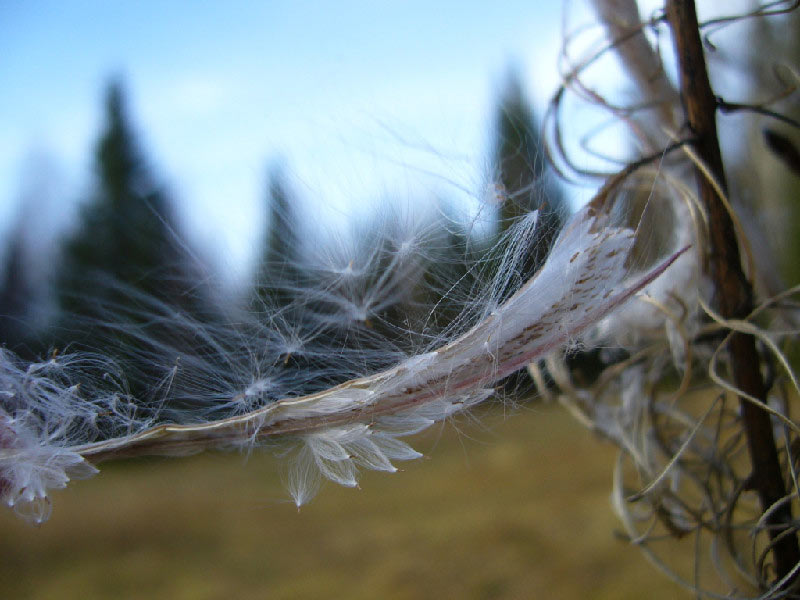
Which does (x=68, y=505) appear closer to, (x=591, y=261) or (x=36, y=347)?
(x=36, y=347)

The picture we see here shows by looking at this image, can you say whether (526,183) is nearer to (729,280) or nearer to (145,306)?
(729,280)

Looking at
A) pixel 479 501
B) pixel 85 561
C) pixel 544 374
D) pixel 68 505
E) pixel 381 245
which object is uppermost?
pixel 381 245

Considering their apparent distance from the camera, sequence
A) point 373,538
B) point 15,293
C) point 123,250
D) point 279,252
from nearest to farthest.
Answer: point 279,252 → point 15,293 → point 123,250 → point 373,538

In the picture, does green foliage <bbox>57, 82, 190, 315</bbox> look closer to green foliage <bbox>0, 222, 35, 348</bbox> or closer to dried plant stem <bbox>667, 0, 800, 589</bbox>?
green foliage <bbox>0, 222, 35, 348</bbox>

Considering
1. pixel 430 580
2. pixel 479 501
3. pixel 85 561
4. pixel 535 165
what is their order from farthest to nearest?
pixel 85 561 < pixel 479 501 < pixel 430 580 < pixel 535 165

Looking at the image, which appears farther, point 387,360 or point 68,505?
point 68,505

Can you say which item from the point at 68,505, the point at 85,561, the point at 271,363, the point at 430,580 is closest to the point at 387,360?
the point at 271,363

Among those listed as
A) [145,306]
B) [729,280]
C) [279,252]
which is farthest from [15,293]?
[729,280]
